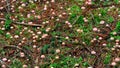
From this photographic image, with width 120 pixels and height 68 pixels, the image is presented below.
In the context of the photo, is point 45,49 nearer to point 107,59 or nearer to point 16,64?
point 16,64

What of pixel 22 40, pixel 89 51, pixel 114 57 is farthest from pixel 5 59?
pixel 114 57

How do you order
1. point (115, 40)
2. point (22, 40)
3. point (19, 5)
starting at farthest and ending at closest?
1. point (19, 5)
2. point (22, 40)
3. point (115, 40)

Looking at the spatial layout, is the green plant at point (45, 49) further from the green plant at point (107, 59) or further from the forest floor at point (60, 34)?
the green plant at point (107, 59)

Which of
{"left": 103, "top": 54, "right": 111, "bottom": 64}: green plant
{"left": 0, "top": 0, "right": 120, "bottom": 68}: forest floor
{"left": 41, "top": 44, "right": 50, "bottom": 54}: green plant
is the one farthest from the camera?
{"left": 41, "top": 44, "right": 50, "bottom": 54}: green plant

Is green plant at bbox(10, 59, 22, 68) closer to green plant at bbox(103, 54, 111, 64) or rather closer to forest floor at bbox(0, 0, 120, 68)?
forest floor at bbox(0, 0, 120, 68)

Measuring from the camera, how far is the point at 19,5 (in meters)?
8.05

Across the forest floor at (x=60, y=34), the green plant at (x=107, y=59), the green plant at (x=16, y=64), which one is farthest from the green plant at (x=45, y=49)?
the green plant at (x=107, y=59)

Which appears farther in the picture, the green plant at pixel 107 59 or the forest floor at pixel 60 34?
the forest floor at pixel 60 34

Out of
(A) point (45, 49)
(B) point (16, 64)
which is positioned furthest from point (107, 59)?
(B) point (16, 64)

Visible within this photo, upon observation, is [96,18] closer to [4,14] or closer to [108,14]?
[108,14]

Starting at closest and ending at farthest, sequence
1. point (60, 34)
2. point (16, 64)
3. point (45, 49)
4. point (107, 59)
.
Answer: point (107, 59) → point (16, 64) → point (45, 49) → point (60, 34)

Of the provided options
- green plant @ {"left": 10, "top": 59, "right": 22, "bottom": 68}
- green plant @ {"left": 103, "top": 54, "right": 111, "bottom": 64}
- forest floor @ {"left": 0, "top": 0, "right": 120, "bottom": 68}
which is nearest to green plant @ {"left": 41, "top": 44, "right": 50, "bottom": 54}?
forest floor @ {"left": 0, "top": 0, "right": 120, "bottom": 68}

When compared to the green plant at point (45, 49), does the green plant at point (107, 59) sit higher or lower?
lower

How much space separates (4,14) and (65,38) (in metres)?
2.12
